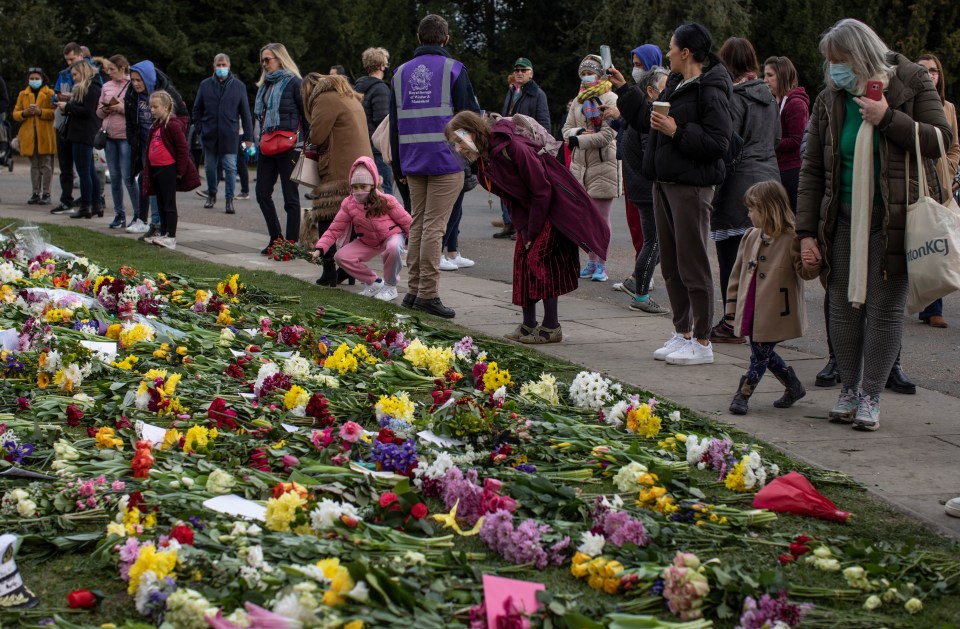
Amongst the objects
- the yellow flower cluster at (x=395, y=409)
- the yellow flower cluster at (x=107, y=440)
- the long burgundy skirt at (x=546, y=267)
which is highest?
the long burgundy skirt at (x=546, y=267)

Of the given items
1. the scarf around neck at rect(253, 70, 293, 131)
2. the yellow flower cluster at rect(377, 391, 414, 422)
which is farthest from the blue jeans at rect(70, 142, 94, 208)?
the yellow flower cluster at rect(377, 391, 414, 422)

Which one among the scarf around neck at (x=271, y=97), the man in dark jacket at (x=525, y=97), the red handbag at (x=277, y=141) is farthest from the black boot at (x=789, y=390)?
the man in dark jacket at (x=525, y=97)

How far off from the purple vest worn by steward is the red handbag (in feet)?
8.51

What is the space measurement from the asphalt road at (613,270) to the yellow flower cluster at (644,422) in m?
2.43

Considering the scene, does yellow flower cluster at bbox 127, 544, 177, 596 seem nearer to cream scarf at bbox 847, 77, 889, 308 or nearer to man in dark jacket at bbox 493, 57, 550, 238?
cream scarf at bbox 847, 77, 889, 308

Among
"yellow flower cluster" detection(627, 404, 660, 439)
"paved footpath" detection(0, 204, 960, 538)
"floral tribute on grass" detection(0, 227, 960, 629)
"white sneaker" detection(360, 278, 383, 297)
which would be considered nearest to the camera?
"floral tribute on grass" detection(0, 227, 960, 629)

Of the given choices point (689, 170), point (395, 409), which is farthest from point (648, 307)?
point (395, 409)

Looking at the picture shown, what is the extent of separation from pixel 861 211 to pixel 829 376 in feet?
4.80

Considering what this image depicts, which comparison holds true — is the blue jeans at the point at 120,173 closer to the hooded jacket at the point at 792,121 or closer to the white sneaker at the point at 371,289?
the white sneaker at the point at 371,289

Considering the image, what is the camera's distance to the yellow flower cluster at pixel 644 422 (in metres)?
5.15

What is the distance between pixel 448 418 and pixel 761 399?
2198 mm

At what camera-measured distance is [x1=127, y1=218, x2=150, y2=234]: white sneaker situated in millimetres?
14062

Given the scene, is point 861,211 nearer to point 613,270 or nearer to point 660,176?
point 660,176

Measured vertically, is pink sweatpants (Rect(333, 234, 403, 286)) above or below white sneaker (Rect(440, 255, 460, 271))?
above
